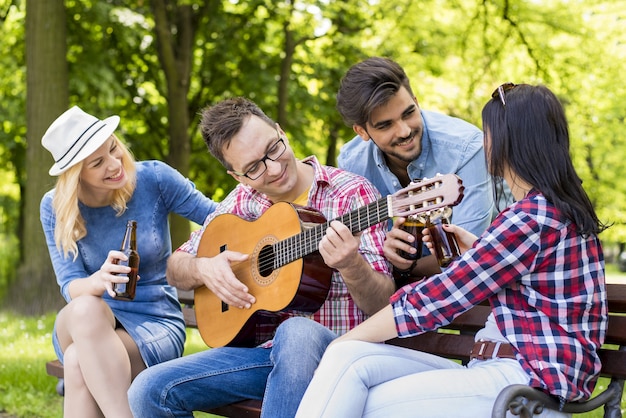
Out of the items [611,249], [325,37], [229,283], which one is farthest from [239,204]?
[611,249]

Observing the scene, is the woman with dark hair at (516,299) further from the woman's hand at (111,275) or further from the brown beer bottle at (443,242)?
the woman's hand at (111,275)

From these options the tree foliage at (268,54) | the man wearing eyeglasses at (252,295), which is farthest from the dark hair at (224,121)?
the tree foliage at (268,54)

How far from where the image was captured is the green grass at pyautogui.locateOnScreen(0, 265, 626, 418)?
205 inches

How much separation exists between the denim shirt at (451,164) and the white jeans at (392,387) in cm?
99

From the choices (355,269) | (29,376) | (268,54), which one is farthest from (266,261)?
(268,54)

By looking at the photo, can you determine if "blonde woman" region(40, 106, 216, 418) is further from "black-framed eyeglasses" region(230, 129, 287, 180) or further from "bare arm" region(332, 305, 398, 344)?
"bare arm" region(332, 305, 398, 344)

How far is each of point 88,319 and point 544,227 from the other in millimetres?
1973

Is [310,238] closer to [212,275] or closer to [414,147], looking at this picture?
[212,275]

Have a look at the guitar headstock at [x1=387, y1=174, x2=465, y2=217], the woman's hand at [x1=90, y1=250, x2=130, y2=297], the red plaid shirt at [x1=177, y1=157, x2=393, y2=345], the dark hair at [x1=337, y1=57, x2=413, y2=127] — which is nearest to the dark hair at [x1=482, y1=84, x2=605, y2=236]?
the guitar headstock at [x1=387, y1=174, x2=465, y2=217]

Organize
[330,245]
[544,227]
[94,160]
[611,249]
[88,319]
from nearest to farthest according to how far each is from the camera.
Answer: [544,227]
[330,245]
[88,319]
[94,160]
[611,249]

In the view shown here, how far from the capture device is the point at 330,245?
2.95 m

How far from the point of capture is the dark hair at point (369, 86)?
365 cm

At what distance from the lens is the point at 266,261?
3.45m

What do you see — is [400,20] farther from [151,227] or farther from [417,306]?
[417,306]
